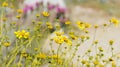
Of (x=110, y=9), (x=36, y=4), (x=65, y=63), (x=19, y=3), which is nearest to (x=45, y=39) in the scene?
(x=65, y=63)

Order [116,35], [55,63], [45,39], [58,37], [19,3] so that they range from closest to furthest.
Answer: [58,37]
[55,63]
[45,39]
[116,35]
[19,3]

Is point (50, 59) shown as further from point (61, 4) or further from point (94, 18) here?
point (94, 18)

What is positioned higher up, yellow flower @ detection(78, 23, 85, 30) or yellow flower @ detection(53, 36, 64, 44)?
yellow flower @ detection(53, 36, 64, 44)

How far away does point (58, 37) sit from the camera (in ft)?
10.2

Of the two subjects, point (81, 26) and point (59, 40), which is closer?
point (59, 40)

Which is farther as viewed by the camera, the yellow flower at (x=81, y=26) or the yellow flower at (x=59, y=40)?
the yellow flower at (x=81, y=26)

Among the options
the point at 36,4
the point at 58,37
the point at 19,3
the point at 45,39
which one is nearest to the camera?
the point at 58,37

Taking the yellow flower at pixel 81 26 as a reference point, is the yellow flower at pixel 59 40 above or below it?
above

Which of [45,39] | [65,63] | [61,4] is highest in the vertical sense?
[65,63]

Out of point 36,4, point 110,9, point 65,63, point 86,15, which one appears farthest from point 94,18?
point 65,63

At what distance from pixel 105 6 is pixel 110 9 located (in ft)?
2.08

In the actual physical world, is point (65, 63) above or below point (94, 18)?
above

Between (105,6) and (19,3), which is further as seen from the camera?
(105,6)

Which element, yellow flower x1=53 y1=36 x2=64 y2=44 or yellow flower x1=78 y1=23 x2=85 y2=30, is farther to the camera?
yellow flower x1=78 y1=23 x2=85 y2=30
